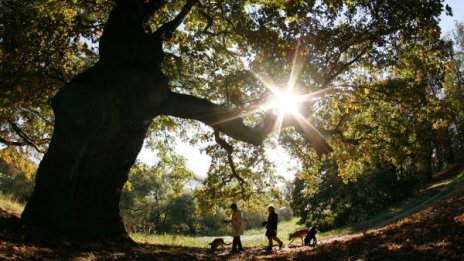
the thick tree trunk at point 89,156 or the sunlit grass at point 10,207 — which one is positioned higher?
the thick tree trunk at point 89,156

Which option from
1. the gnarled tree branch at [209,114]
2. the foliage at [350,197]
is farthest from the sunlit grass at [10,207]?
the foliage at [350,197]

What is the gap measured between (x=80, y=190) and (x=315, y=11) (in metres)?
9.78

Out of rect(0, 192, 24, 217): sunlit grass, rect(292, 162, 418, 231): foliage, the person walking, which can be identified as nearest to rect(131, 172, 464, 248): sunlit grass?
rect(292, 162, 418, 231): foliage

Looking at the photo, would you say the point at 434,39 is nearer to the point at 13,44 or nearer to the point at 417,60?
the point at 417,60

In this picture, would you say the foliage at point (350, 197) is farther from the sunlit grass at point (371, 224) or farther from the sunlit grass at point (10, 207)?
Result: the sunlit grass at point (10, 207)

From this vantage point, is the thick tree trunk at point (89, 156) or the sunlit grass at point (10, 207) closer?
the thick tree trunk at point (89, 156)

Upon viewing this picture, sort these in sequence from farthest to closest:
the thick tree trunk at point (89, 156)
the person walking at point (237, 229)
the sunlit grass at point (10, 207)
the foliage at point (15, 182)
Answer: the foliage at point (15, 182)
the sunlit grass at point (10, 207)
the person walking at point (237, 229)
the thick tree trunk at point (89, 156)

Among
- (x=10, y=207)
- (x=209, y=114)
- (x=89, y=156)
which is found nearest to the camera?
(x=89, y=156)

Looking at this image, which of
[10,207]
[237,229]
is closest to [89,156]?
[237,229]

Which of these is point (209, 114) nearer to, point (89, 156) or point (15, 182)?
point (89, 156)

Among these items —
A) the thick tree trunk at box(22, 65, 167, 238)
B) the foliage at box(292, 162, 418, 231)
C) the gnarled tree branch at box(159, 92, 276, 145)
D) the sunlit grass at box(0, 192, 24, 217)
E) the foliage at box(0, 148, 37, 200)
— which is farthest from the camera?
the foliage at box(0, 148, 37, 200)

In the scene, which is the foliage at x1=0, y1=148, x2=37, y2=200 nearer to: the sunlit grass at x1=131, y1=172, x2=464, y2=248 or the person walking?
the sunlit grass at x1=131, y1=172, x2=464, y2=248

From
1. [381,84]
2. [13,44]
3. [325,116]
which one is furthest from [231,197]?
[13,44]

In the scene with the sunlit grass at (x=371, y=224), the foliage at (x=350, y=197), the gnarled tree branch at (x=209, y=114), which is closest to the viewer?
the gnarled tree branch at (x=209, y=114)
